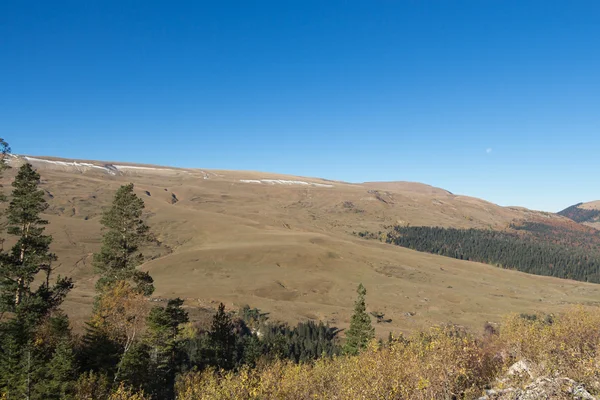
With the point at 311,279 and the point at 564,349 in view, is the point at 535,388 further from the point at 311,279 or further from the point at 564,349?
the point at 311,279

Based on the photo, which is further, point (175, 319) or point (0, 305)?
point (175, 319)

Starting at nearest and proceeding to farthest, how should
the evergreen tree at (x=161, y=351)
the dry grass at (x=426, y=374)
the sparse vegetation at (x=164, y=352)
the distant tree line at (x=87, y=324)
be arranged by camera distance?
the dry grass at (x=426, y=374) < the sparse vegetation at (x=164, y=352) < the distant tree line at (x=87, y=324) < the evergreen tree at (x=161, y=351)

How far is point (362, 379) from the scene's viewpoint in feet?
60.3

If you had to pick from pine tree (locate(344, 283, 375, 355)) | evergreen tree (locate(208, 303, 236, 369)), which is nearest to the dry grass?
evergreen tree (locate(208, 303, 236, 369))

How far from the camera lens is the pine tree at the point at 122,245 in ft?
125

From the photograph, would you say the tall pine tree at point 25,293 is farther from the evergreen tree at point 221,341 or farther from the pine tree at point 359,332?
the pine tree at point 359,332

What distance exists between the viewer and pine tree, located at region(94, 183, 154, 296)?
125 feet

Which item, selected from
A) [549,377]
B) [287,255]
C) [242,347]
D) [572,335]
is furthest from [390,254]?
[549,377]

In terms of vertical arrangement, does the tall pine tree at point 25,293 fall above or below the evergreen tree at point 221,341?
above

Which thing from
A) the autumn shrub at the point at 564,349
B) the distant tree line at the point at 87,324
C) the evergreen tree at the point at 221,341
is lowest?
the evergreen tree at the point at 221,341

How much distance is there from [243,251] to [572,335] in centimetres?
13366

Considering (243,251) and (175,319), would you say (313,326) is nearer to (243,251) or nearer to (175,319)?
(175,319)

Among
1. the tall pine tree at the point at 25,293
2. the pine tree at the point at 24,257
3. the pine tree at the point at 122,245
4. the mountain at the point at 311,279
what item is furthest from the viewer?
the mountain at the point at 311,279

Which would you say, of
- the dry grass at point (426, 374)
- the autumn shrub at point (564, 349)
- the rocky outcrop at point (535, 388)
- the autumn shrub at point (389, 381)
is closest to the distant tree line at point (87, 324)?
the autumn shrub at point (389, 381)
